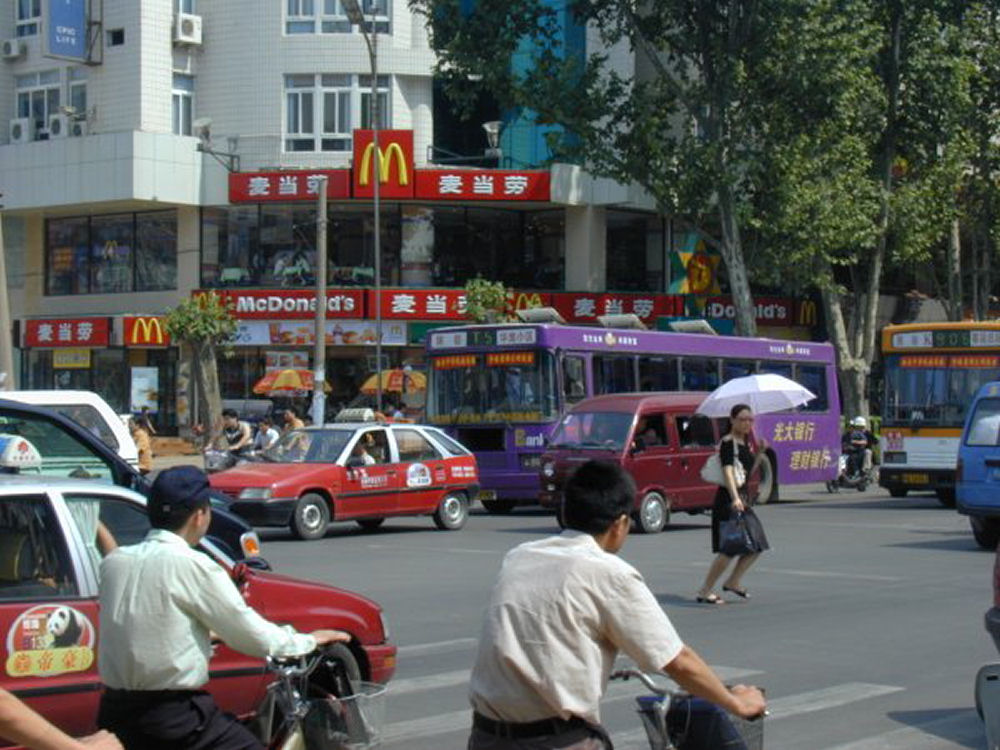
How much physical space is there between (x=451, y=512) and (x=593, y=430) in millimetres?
2406

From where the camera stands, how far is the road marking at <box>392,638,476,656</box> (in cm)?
1131

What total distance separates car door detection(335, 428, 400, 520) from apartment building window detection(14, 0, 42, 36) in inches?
1192

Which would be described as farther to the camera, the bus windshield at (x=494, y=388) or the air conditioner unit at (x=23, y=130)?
the air conditioner unit at (x=23, y=130)

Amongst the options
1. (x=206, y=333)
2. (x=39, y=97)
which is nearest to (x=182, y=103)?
(x=39, y=97)

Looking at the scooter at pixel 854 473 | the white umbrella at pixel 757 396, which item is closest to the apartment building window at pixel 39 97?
the scooter at pixel 854 473

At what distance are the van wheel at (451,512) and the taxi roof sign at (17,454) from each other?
10263 mm

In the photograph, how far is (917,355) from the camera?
27000 millimetres

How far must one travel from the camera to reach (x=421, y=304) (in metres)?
43.5

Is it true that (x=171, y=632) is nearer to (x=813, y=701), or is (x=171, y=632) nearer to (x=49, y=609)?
(x=49, y=609)

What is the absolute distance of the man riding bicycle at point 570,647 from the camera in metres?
4.40

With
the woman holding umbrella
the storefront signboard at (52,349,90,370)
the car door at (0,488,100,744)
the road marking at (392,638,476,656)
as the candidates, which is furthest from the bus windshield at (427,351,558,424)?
the storefront signboard at (52,349,90,370)

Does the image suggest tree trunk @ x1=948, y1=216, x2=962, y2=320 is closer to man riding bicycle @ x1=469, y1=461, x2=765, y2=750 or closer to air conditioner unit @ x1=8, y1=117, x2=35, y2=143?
air conditioner unit @ x1=8, y1=117, x2=35, y2=143

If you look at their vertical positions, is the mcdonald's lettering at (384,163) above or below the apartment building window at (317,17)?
below

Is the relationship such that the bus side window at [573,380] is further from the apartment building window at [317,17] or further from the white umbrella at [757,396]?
the apartment building window at [317,17]
